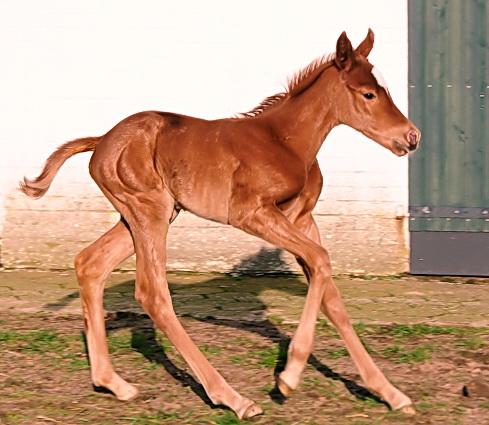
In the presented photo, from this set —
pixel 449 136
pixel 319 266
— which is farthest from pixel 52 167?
pixel 449 136

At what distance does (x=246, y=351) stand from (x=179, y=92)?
301 cm

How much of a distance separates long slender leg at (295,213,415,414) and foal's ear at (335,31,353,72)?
1.12 meters

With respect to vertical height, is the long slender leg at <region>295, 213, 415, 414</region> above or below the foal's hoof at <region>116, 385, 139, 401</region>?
above

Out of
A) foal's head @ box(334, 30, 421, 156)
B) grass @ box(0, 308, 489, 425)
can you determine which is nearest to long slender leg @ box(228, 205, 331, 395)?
grass @ box(0, 308, 489, 425)

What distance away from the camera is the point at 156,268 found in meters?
5.56

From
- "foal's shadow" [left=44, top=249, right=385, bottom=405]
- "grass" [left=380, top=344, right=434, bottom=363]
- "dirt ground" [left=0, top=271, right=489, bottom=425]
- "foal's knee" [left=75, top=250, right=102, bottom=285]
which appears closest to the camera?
"dirt ground" [left=0, top=271, right=489, bottom=425]

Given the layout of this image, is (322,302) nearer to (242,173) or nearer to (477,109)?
(242,173)

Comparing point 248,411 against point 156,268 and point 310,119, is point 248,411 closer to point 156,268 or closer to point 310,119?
point 156,268

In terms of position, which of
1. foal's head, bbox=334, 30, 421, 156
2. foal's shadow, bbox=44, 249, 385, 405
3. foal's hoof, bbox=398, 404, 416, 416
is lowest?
foal's hoof, bbox=398, 404, 416, 416

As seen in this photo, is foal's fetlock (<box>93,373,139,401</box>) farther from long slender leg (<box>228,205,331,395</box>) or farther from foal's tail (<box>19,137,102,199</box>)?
foal's tail (<box>19,137,102,199</box>)

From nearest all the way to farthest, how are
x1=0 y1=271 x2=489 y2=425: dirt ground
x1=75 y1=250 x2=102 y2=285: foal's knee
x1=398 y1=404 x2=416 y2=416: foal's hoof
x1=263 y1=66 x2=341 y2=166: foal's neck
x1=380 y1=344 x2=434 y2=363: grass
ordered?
1. x1=398 y1=404 x2=416 y2=416: foal's hoof
2. x1=0 y1=271 x2=489 y2=425: dirt ground
3. x1=263 y1=66 x2=341 y2=166: foal's neck
4. x1=75 y1=250 x2=102 y2=285: foal's knee
5. x1=380 y1=344 x2=434 y2=363: grass

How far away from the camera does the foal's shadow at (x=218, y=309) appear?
5992 millimetres

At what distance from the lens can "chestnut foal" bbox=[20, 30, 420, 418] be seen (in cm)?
542

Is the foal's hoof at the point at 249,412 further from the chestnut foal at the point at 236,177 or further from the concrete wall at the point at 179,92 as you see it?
the concrete wall at the point at 179,92
